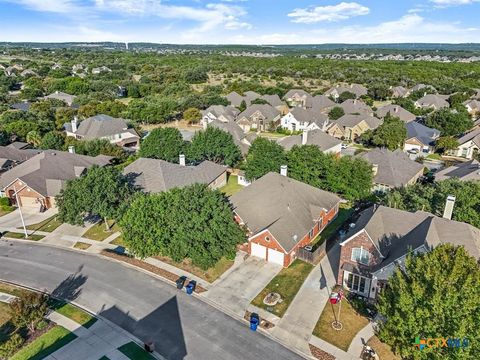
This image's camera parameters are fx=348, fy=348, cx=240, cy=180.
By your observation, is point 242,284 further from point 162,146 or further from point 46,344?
point 162,146

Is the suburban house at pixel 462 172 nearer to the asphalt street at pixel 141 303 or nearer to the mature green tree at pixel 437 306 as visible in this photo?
the mature green tree at pixel 437 306

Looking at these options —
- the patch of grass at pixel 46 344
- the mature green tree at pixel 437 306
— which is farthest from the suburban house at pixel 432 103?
the patch of grass at pixel 46 344

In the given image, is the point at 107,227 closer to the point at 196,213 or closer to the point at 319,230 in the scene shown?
the point at 196,213

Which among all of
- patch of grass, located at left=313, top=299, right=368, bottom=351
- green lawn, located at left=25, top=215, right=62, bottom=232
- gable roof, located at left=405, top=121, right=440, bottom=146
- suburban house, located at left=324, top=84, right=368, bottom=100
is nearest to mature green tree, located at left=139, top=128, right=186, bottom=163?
green lawn, located at left=25, top=215, right=62, bottom=232

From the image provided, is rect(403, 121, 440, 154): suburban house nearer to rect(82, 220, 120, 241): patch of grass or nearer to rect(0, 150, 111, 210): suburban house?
rect(82, 220, 120, 241): patch of grass

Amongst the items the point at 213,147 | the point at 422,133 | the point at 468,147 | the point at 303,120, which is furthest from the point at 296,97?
the point at 213,147

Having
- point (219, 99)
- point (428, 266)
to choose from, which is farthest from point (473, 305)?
point (219, 99)
